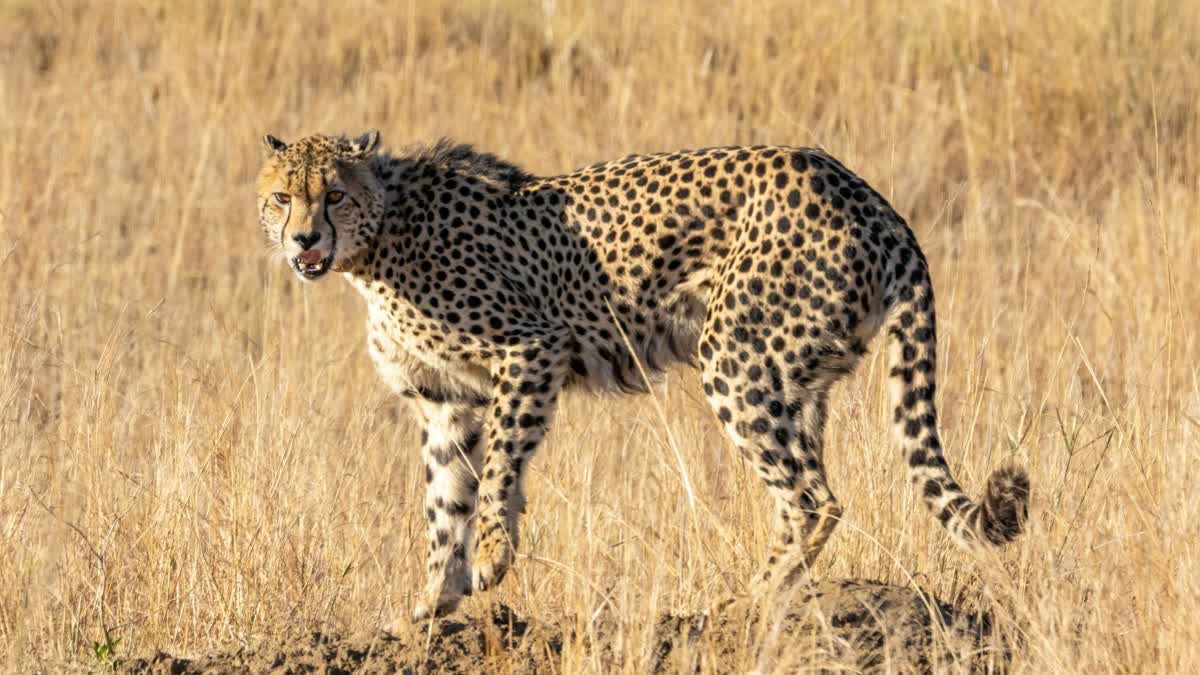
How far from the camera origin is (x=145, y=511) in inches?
198

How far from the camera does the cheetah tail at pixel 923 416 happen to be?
168 inches

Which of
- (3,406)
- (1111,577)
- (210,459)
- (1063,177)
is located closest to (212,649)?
(210,459)

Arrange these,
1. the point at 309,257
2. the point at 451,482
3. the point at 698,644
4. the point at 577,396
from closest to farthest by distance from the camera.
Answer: the point at 698,644
the point at 309,257
the point at 451,482
the point at 577,396

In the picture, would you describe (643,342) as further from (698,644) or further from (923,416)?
(698,644)

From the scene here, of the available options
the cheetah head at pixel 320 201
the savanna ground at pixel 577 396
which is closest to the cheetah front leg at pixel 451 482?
the savanna ground at pixel 577 396

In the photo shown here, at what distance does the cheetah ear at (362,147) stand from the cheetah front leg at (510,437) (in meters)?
0.66

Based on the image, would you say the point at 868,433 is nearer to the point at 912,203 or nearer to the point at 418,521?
the point at 418,521

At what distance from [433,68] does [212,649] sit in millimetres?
5686

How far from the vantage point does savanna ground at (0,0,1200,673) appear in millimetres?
4605

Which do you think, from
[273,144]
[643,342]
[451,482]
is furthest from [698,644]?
[273,144]

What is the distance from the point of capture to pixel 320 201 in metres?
4.82

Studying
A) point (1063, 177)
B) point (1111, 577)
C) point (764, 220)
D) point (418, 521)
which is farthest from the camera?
point (1063, 177)

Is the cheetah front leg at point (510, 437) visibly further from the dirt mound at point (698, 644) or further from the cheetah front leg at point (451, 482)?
the dirt mound at point (698, 644)

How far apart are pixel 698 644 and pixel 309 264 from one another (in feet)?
4.68
